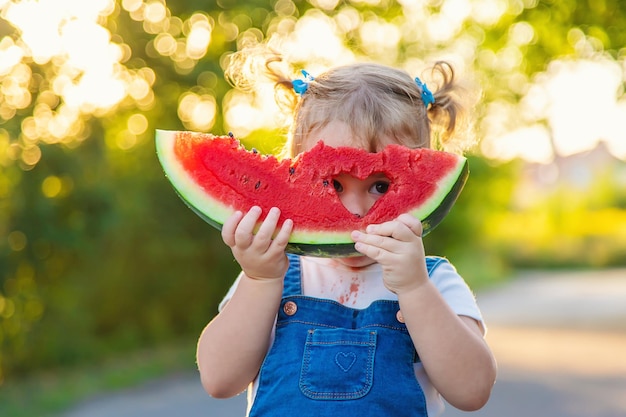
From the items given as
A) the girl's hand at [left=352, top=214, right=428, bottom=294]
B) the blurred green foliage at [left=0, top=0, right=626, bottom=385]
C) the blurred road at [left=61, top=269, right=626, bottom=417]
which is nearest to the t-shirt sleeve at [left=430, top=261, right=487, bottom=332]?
the girl's hand at [left=352, top=214, right=428, bottom=294]

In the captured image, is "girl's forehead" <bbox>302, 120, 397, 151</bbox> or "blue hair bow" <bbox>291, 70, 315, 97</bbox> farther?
"blue hair bow" <bbox>291, 70, 315, 97</bbox>

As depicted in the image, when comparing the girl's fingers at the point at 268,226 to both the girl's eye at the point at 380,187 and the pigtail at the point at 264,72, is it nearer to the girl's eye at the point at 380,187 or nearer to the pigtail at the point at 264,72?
the girl's eye at the point at 380,187

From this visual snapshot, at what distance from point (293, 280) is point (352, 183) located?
33 centimetres

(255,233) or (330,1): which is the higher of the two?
(330,1)

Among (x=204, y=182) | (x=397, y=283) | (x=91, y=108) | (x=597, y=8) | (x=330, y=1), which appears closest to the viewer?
(x=397, y=283)

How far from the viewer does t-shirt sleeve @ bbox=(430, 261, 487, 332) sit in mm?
2230

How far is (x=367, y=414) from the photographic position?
6.75 ft

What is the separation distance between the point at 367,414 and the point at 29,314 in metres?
6.59

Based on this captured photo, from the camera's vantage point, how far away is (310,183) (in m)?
2.33

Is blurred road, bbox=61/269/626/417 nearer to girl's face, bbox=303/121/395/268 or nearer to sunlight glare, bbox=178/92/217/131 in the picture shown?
sunlight glare, bbox=178/92/217/131

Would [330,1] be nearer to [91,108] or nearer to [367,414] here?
[91,108]

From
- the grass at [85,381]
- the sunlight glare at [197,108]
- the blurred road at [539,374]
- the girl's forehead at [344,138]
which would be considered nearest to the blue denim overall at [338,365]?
the girl's forehead at [344,138]

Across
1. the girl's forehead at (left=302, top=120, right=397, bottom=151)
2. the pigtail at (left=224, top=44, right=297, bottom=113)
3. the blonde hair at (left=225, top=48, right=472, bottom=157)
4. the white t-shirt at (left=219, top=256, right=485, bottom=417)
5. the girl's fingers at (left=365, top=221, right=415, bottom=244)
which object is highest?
the pigtail at (left=224, top=44, right=297, bottom=113)

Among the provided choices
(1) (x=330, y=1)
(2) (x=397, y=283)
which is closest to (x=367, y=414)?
(2) (x=397, y=283)
